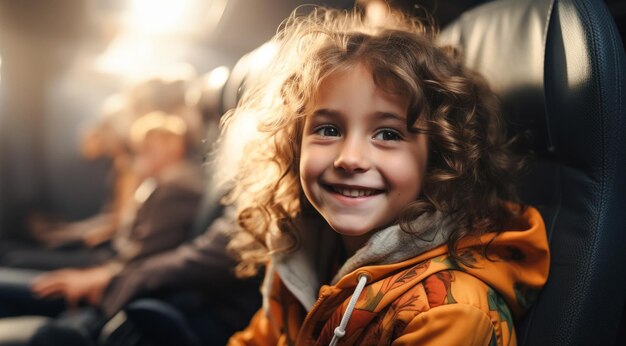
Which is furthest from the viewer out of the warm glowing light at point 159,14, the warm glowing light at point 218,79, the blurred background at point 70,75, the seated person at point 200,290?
the blurred background at point 70,75

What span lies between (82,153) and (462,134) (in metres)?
2.38

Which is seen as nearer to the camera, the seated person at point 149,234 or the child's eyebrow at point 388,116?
the child's eyebrow at point 388,116

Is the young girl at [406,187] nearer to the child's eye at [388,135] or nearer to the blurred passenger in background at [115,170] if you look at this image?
the child's eye at [388,135]

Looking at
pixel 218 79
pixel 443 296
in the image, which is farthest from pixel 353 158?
pixel 218 79

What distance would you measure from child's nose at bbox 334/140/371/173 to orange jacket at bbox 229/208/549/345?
14 centimetres

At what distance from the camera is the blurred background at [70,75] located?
214 cm

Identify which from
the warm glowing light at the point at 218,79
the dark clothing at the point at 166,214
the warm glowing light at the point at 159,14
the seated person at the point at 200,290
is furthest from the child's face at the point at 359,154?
the warm glowing light at the point at 159,14

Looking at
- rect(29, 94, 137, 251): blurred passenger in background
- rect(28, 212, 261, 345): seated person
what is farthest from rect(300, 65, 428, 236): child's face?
rect(29, 94, 137, 251): blurred passenger in background

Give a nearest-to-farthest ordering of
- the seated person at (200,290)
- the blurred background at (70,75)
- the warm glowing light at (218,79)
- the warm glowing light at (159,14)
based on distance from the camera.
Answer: the seated person at (200,290) < the warm glowing light at (218,79) < the warm glowing light at (159,14) < the blurred background at (70,75)

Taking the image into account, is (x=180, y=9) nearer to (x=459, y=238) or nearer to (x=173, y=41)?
(x=173, y=41)

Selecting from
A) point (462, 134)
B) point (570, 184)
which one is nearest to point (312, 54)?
point (462, 134)

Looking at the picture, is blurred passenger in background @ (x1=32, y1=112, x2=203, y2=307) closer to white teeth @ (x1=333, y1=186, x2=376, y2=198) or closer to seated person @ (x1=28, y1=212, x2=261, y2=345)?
seated person @ (x1=28, y1=212, x2=261, y2=345)

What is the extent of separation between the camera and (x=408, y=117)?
0.73 meters

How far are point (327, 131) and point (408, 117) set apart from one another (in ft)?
0.39
